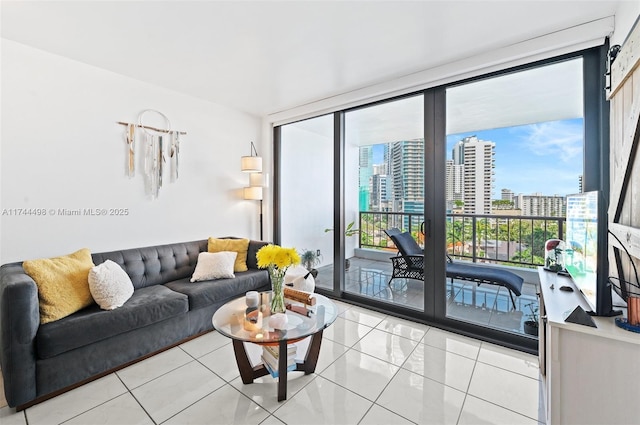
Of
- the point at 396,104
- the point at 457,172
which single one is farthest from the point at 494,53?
the point at 457,172

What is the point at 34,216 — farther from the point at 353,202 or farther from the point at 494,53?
the point at 353,202

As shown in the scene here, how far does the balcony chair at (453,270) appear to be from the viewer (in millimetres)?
3146

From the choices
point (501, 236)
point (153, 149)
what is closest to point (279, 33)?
point (153, 149)

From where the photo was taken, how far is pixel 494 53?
2.42 metres

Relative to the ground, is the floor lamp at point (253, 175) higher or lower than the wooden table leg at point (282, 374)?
higher

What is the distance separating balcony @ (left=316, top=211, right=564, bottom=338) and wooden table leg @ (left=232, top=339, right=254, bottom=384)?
1.90m

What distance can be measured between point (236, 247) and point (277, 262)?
1656 millimetres

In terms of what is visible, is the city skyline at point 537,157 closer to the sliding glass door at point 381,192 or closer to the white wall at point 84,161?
the sliding glass door at point 381,192

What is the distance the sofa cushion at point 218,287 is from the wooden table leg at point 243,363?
88cm

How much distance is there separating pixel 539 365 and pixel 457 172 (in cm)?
275

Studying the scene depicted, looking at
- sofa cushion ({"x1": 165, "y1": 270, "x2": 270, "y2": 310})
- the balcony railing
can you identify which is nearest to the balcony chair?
the balcony railing

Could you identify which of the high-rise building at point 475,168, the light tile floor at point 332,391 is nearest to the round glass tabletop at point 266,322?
the light tile floor at point 332,391

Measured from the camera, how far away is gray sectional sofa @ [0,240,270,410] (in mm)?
1673

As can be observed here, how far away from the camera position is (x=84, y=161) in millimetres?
2664
